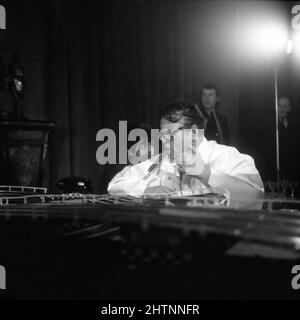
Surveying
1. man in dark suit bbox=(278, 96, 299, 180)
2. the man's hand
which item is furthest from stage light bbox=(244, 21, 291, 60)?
the man's hand

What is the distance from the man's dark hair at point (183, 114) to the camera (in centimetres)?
153

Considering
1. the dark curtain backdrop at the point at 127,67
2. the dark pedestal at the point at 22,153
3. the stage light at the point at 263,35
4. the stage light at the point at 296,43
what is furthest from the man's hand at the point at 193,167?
the stage light at the point at 296,43

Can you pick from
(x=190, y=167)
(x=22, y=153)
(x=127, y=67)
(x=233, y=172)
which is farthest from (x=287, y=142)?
(x=190, y=167)

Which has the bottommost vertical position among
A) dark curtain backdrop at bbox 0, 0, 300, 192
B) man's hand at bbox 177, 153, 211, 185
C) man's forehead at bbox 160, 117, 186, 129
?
man's hand at bbox 177, 153, 211, 185

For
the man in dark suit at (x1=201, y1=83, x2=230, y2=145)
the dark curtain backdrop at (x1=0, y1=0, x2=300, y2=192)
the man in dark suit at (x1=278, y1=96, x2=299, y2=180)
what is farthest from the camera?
the man in dark suit at (x1=278, y1=96, x2=299, y2=180)

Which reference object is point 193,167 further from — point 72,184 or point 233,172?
point 72,184

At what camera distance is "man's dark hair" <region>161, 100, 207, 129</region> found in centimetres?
153

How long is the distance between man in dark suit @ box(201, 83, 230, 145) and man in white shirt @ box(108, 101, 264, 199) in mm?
1386

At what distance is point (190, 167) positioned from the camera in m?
1.45

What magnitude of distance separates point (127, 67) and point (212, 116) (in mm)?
967

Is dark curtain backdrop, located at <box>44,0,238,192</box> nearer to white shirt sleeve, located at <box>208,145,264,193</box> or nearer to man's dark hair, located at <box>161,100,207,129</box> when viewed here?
white shirt sleeve, located at <box>208,145,264,193</box>

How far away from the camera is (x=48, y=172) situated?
376 centimetres

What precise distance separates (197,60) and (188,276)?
12.9ft

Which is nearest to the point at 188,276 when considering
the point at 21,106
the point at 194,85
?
the point at 21,106
